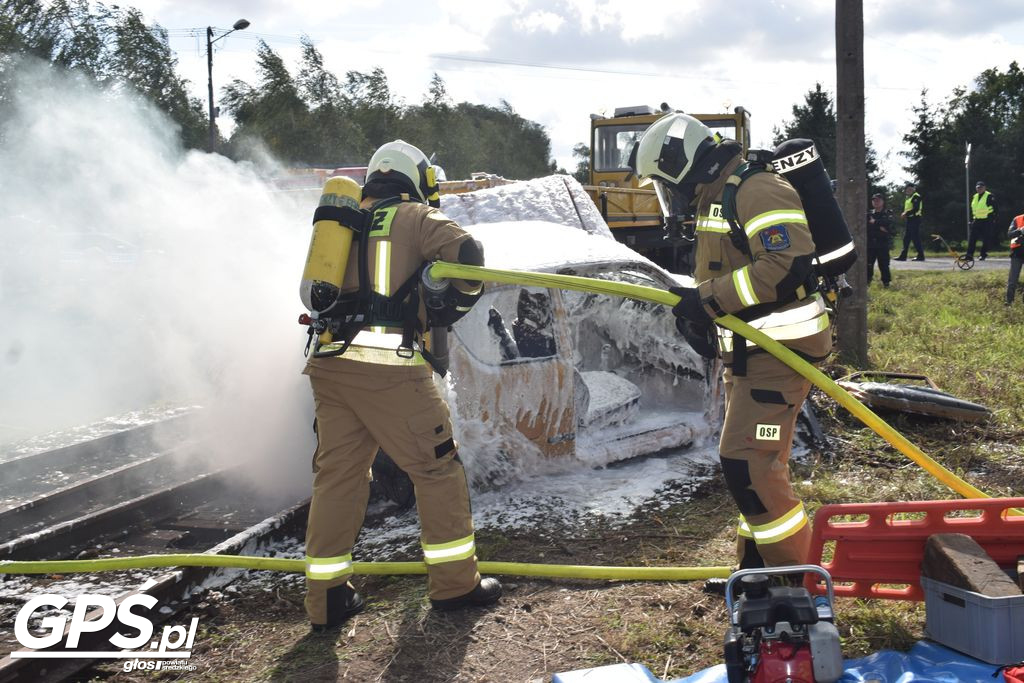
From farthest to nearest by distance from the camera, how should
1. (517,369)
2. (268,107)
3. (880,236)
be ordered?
1. (268,107)
2. (880,236)
3. (517,369)

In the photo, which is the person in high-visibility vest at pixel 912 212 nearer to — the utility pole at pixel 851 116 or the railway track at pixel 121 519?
the utility pole at pixel 851 116

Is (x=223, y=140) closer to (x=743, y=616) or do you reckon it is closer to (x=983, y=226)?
(x=983, y=226)

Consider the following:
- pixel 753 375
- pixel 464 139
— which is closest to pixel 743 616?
pixel 753 375

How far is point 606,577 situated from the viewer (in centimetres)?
400

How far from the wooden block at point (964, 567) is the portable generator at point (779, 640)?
64cm

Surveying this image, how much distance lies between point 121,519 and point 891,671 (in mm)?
4485

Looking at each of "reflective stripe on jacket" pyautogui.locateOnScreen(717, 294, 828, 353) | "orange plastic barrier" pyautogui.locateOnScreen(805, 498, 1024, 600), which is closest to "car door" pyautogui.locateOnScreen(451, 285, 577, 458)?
"reflective stripe on jacket" pyautogui.locateOnScreen(717, 294, 828, 353)

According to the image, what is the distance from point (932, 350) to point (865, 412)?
248 inches

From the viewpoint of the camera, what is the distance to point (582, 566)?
13.5ft

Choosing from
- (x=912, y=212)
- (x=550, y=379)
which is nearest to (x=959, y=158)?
(x=912, y=212)

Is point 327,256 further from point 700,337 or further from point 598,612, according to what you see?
point 598,612

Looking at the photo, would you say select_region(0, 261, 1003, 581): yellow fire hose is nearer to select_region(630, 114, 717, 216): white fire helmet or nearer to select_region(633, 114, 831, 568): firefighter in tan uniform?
select_region(633, 114, 831, 568): firefighter in tan uniform

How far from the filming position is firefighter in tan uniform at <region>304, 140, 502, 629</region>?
3.76 metres

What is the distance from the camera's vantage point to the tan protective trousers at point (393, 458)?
3762mm
